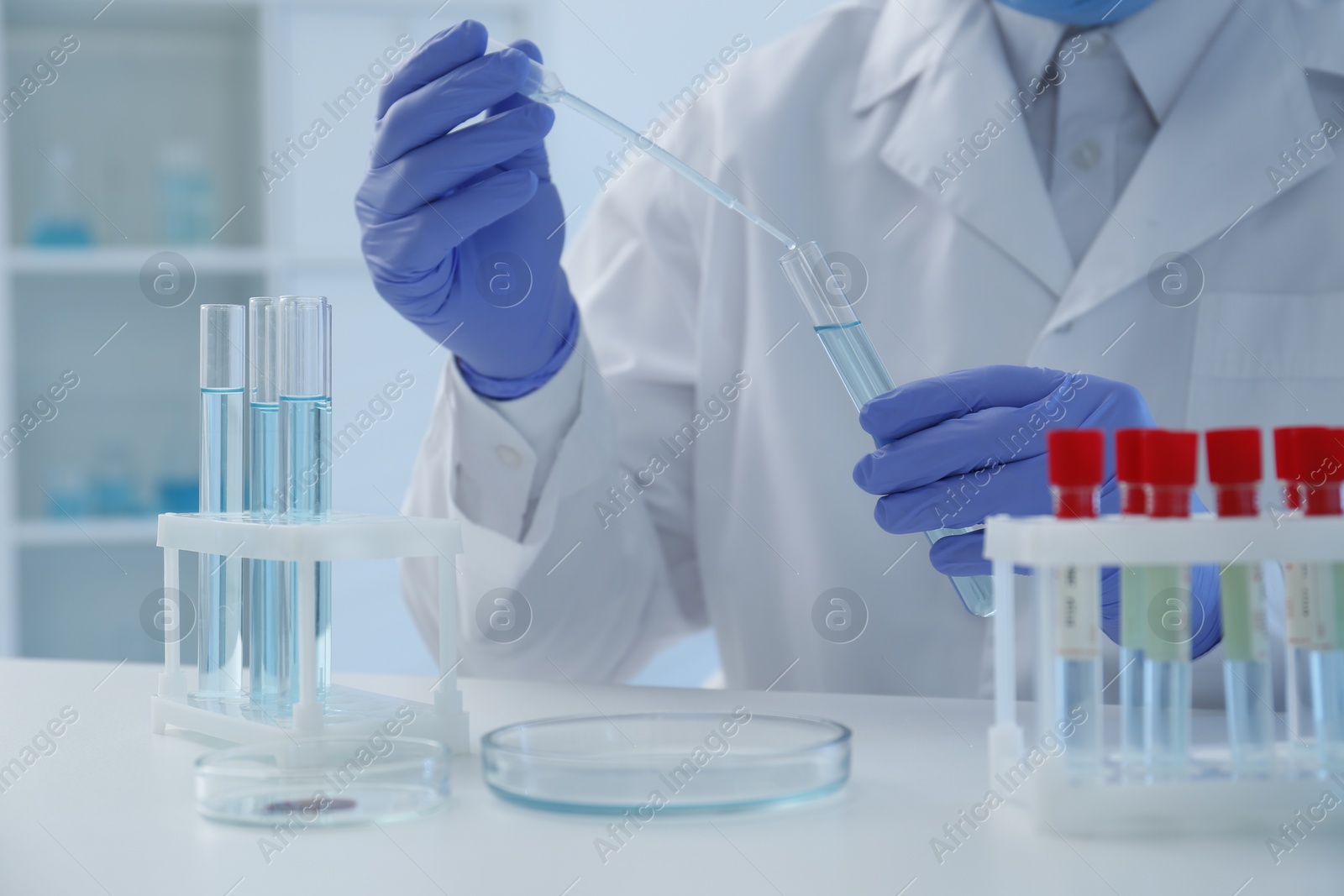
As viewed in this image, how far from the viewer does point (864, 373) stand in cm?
104

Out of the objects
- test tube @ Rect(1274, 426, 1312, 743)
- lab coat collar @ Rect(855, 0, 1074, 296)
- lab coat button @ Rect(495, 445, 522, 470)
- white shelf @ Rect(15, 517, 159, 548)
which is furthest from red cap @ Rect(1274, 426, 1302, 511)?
white shelf @ Rect(15, 517, 159, 548)

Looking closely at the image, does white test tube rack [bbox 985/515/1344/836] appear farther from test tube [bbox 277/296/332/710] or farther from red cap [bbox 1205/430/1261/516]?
test tube [bbox 277/296/332/710]

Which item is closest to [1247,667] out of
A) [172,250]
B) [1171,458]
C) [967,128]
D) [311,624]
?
[1171,458]

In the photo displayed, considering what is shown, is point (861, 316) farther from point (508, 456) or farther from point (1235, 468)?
point (1235, 468)

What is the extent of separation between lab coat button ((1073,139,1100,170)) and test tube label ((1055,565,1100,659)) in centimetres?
93

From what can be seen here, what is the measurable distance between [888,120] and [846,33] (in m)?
0.18

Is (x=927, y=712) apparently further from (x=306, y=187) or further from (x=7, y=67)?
(x=7, y=67)

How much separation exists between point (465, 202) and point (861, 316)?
21.7 inches

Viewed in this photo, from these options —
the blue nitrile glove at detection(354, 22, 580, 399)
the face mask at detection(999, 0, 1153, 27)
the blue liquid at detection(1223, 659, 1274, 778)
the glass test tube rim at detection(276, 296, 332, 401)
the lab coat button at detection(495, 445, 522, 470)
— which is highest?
the face mask at detection(999, 0, 1153, 27)

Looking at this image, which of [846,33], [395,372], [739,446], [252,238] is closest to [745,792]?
[739,446]

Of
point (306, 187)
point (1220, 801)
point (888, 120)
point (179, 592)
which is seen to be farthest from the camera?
point (306, 187)

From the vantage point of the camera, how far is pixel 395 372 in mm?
2918

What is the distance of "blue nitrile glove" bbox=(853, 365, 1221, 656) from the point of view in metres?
1.00

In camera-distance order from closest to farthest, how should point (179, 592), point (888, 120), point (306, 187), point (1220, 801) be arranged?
1. point (1220, 801)
2. point (179, 592)
3. point (888, 120)
4. point (306, 187)
